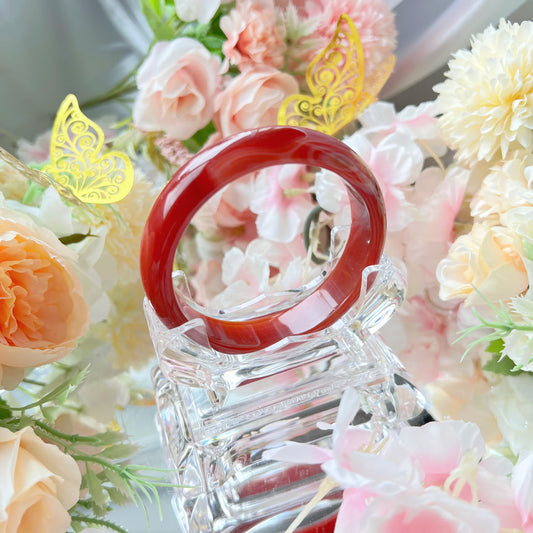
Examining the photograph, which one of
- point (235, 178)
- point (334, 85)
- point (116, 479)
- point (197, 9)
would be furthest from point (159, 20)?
point (116, 479)

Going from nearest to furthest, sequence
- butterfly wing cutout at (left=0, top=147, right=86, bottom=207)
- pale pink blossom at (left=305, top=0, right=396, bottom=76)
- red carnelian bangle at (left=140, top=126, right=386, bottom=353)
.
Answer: red carnelian bangle at (left=140, top=126, right=386, bottom=353) < butterfly wing cutout at (left=0, top=147, right=86, bottom=207) < pale pink blossom at (left=305, top=0, right=396, bottom=76)

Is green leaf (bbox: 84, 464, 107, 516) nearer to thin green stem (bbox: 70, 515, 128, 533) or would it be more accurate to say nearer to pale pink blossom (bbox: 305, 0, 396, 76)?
thin green stem (bbox: 70, 515, 128, 533)

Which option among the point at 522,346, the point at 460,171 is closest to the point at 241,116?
the point at 460,171

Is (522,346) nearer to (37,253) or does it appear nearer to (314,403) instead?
(314,403)

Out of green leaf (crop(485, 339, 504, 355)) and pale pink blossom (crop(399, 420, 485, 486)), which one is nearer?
pale pink blossom (crop(399, 420, 485, 486))

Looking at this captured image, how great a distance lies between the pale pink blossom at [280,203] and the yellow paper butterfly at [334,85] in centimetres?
4

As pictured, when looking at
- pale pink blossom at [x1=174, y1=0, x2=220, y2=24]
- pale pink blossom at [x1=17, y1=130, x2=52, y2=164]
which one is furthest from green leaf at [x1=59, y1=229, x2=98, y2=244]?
pale pink blossom at [x1=17, y1=130, x2=52, y2=164]

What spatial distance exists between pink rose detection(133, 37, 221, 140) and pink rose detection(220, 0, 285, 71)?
2cm

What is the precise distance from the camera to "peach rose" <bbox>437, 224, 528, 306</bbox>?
A: 36cm

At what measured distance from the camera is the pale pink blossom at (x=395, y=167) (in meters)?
0.44

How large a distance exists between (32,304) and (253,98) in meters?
0.26

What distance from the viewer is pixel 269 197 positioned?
0.50 meters

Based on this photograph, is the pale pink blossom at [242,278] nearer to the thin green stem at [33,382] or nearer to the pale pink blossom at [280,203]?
the pale pink blossom at [280,203]

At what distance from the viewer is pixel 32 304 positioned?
12.5 inches
